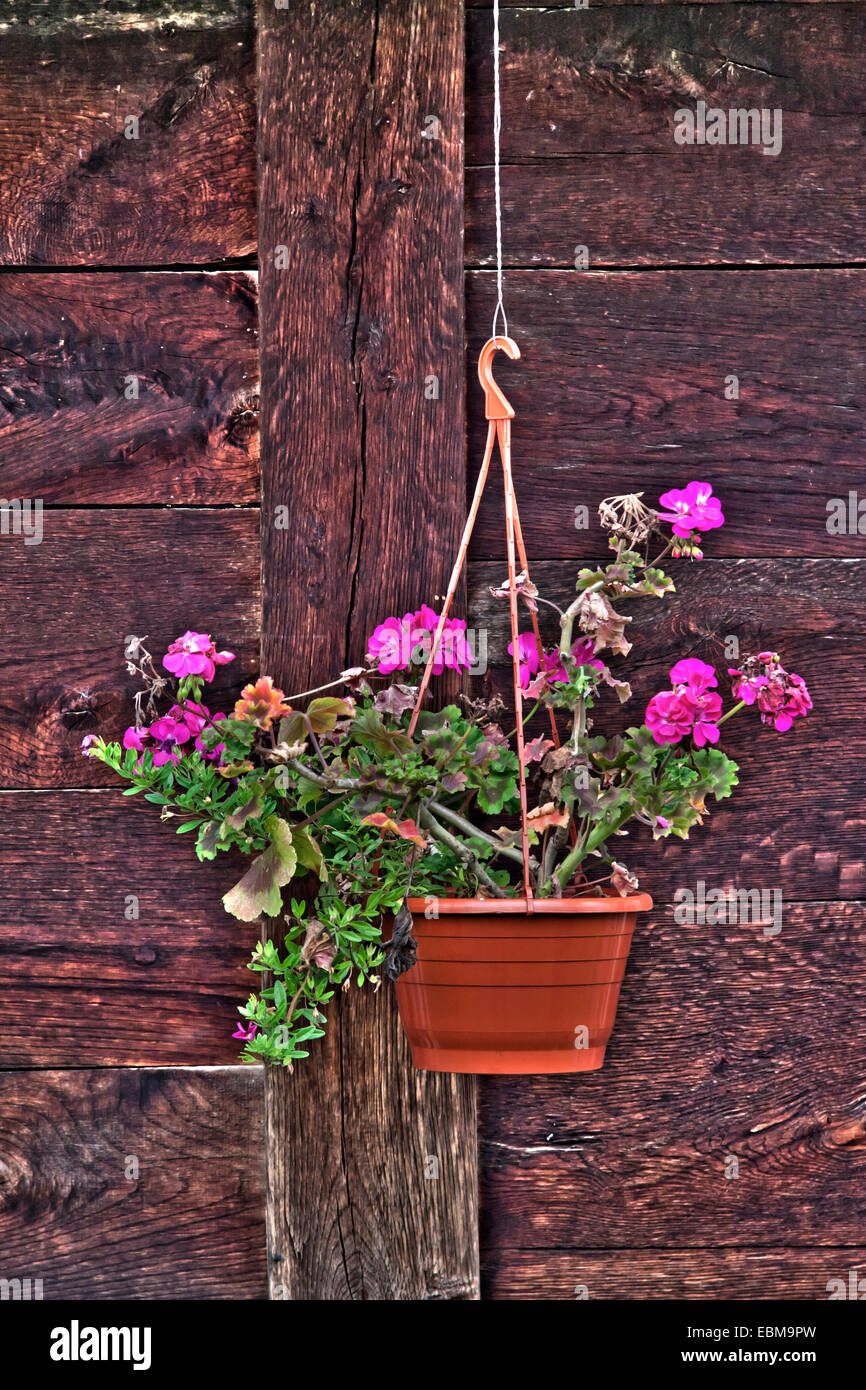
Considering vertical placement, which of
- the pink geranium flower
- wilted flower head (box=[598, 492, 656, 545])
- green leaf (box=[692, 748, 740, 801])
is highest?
wilted flower head (box=[598, 492, 656, 545])

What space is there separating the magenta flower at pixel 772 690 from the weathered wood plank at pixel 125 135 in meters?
0.95

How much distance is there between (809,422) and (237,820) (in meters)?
1.01

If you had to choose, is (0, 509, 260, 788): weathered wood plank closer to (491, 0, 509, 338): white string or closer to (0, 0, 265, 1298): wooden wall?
(0, 0, 265, 1298): wooden wall

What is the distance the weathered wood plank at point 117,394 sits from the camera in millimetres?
1721

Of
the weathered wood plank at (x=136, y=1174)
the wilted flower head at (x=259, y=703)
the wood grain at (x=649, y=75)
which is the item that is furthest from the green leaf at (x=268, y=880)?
the wood grain at (x=649, y=75)

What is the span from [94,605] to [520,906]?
2.58 feet

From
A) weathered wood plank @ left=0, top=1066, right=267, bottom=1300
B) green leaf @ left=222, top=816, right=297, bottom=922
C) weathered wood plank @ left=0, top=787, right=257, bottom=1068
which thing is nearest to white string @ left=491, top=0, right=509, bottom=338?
green leaf @ left=222, top=816, right=297, bottom=922

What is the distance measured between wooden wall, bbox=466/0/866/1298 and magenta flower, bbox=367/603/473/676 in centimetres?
16

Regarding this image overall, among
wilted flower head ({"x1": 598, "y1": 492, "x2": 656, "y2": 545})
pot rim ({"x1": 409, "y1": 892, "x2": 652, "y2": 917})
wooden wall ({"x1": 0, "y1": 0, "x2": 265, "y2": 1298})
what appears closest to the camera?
pot rim ({"x1": 409, "y1": 892, "x2": 652, "y2": 917})

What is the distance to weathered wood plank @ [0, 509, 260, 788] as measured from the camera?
1711 millimetres

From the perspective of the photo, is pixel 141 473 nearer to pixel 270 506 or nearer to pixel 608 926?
pixel 270 506

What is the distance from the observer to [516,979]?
141 cm

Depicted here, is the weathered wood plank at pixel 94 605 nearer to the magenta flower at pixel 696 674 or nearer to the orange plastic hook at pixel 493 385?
the orange plastic hook at pixel 493 385

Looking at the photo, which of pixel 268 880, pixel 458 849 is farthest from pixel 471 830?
pixel 268 880
